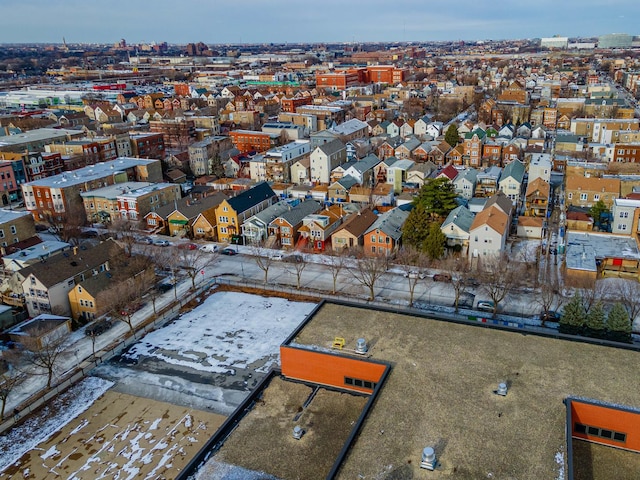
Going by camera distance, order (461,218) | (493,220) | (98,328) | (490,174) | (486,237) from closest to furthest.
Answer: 1. (98,328)
2. (486,237)
3. (493,220)
4. (461,218)
5. (490,174)

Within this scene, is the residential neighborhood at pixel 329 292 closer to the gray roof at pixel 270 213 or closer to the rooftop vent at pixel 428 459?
the rooftop vent at pixel 428 459

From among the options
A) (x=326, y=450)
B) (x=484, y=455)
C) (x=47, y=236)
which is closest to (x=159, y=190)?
(x=47, y=236)

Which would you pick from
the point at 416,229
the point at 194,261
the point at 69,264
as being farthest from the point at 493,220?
the point at 69,264

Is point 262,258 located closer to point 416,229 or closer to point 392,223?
point 392,223

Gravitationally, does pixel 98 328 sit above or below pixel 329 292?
above

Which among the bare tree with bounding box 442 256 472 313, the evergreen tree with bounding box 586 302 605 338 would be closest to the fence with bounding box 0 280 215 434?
the bare tree with bounding box 442 256 472 313

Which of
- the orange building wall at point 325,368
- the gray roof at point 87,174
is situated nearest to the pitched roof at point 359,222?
the orange building wall at point 325,368
